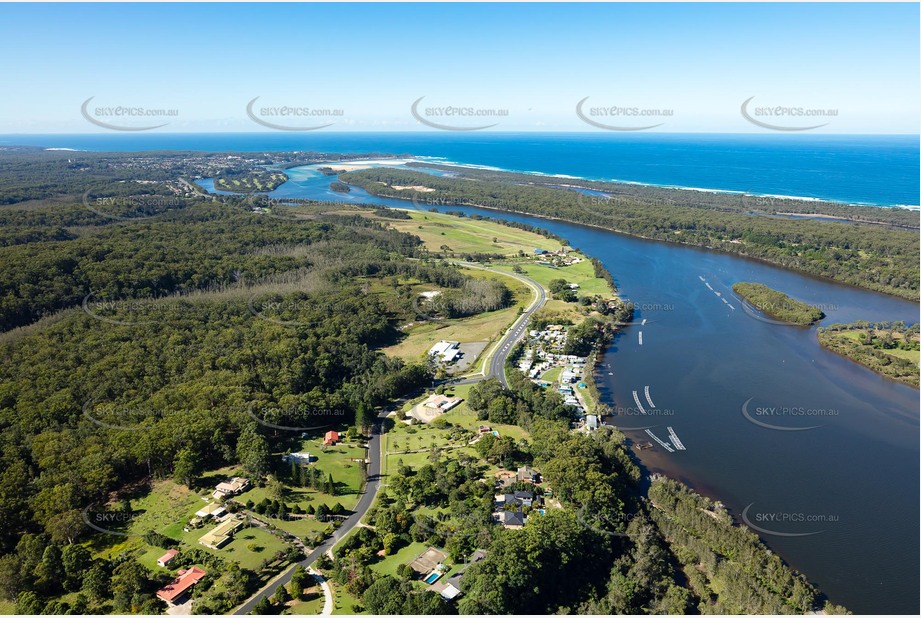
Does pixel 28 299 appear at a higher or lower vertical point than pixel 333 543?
higher

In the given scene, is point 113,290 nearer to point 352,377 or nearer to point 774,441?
point 352,377

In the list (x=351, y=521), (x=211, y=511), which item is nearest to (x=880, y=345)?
(x=351, y=521)

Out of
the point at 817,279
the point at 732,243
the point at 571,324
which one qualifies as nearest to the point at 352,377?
the point at 571,324

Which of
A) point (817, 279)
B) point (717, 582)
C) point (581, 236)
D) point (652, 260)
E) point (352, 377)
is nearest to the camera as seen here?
point (717, 582)

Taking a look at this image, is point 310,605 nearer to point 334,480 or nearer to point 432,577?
point 432,577

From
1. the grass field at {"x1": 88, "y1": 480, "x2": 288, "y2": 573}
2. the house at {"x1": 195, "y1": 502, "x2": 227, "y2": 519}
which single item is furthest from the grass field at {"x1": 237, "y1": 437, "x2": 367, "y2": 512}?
the grass field at {"x1": 88, "y1": 480, "x2": 288, "y2": 573}

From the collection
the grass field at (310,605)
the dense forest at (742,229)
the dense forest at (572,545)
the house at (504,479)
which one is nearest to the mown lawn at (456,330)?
the dense forest at (572,545)
